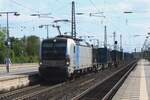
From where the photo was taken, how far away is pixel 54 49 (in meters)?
36.0

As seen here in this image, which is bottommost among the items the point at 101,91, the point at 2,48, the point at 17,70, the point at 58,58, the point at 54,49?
the point at 101,91

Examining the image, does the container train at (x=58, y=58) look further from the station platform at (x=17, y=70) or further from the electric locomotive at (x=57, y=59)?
the station platform at (x=17, y=70)

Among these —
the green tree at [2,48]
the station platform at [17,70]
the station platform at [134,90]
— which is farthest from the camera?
the green tree at [2,48]

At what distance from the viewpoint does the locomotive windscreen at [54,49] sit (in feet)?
117

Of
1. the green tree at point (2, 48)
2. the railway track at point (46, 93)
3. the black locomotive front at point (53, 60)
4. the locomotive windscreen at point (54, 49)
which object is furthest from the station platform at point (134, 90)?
the green tree at point (2, 48)

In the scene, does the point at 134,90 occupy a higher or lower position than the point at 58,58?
lower

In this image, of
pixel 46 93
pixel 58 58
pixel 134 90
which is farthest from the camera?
Result: pixel 58 58

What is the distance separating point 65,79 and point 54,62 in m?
1.62

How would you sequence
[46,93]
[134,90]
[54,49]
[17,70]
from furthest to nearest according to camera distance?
[17,70] < [54,49] < [134,90] < [46,93]

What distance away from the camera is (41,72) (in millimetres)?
35188

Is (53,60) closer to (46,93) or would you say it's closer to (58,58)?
(58,58)

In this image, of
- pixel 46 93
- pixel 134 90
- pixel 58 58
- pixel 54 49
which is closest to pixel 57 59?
pixel 58 58

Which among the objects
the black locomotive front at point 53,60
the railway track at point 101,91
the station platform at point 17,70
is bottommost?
the railway track at point 101,91

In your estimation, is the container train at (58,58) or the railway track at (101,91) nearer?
the railway track at (101,91)
